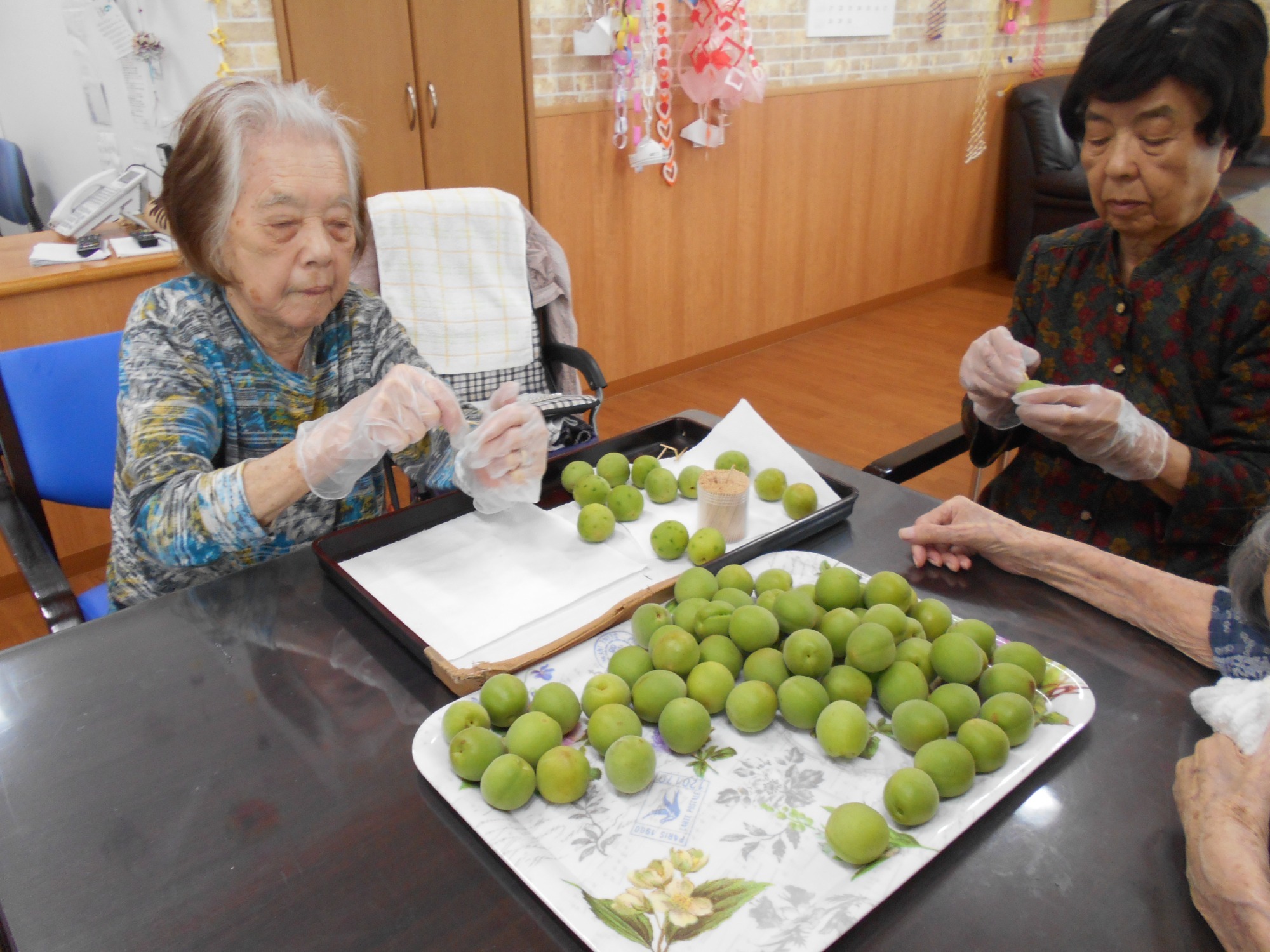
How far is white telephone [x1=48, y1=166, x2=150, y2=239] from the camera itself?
2.82 meters

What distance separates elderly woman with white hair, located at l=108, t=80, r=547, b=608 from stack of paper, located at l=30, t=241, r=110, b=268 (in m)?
1.52

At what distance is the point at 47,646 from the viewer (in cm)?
105

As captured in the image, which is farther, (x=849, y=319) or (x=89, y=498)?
(x=849, y=319)

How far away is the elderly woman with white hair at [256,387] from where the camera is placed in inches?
47.8

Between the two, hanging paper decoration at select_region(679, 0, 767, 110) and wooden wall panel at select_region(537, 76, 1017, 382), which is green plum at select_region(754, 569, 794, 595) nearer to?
wooden wall panel at select_region(537, 76, 1017, 382)

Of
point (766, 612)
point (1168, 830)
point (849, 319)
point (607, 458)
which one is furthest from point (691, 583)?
point (849, 319)

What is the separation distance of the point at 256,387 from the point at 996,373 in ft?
4.09

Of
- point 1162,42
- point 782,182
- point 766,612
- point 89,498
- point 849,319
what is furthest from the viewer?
point 849,319

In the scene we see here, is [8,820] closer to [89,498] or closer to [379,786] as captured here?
[379,786]

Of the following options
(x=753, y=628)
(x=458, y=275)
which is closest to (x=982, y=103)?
(x=458, y=275)

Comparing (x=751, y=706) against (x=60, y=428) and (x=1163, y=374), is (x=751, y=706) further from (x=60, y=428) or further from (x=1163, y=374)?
(x=60, y=428)

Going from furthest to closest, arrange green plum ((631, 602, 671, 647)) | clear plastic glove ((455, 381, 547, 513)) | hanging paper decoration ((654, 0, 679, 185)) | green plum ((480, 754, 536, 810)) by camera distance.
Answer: hanging paper decoration ((654, 0, 679, 185)), clear plastic glove ((455, 381, 547, 513)), green plum ((631, 602, 671, 647)), green plum ((480, 754, 536, 810))

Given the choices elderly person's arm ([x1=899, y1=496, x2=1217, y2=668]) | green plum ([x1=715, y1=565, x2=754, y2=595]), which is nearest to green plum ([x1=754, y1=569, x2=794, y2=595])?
green plum ([x1=715, y1=565, x2=754, y2=595])

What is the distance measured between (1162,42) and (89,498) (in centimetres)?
207
